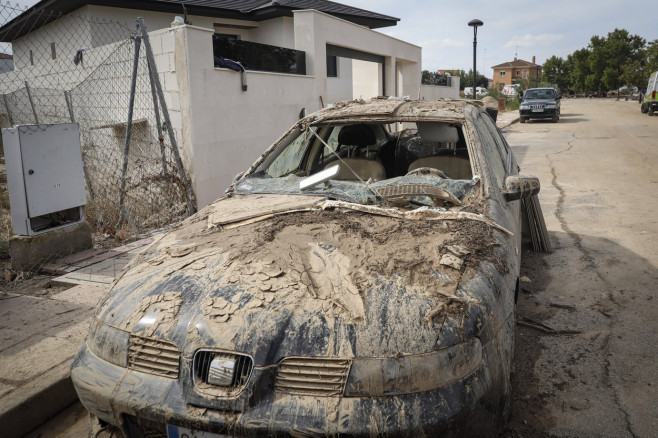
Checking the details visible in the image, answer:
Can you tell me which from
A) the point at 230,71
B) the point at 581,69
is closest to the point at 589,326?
the point at 230,71

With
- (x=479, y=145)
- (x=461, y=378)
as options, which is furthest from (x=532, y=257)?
(x=461, y=378)

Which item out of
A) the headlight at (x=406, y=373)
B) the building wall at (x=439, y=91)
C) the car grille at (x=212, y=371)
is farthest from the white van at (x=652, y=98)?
the car grille at (x=212, y=371)

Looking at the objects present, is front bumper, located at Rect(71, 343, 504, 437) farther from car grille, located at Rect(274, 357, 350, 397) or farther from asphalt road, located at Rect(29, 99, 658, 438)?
asphalt road, located at Rect(29, 99, 658, 438)

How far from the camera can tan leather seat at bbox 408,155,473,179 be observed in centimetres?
348

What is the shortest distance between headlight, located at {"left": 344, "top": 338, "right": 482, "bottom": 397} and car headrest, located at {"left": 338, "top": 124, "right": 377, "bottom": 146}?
2467mm

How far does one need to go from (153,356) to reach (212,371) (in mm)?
268

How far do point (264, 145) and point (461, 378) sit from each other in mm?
7390

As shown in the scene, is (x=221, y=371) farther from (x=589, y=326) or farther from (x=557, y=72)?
(x=557, y=72)

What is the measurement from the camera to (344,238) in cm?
240

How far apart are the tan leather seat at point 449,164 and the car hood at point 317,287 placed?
91 cm

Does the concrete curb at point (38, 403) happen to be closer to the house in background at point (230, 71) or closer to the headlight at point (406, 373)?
the headlight at point (406, 373)

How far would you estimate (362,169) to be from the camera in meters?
3.76

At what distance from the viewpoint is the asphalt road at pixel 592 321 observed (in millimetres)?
2631

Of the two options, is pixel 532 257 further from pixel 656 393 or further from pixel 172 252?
pixel 172 252
